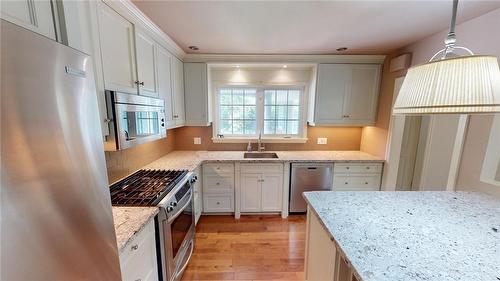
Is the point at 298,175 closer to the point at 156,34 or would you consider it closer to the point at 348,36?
the point at 348,36

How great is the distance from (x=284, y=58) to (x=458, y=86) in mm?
2236

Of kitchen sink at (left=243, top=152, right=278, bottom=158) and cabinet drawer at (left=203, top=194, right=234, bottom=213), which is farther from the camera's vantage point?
kitchen sink at (left=243, top=152, right=278, bottom=158)

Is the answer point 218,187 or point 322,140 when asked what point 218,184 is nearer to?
point 218,187

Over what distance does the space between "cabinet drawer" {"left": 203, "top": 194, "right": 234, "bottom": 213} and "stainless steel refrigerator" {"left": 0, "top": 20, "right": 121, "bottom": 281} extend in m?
2.08

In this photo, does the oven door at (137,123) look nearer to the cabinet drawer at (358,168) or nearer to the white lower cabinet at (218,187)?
the white lower cabinet at (218,187)

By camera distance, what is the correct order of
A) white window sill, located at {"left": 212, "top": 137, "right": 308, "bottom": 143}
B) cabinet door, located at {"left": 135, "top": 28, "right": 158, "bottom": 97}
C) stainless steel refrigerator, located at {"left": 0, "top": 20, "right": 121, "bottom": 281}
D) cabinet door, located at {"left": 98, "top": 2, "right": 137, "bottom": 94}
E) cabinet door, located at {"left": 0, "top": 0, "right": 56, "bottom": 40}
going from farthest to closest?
white window sill, located at {"left": 212, "top": 137, "right": 308, "bottom": 143} → cabinet door, located at {"left": 135, "top": 28, "right": 158, "bottom": 97} → cabinet door, located at {"left": 98, "top": 2, "right": 137, "bottom": 94} → cabinet door, located at {"left": 0, "top": 0, "right": 56, "bottom": 40} → stainless steel refrigerator, located at {"left": 0, "top": 20, "right": 121, "bottom": 281}

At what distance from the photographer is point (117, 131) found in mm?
1264

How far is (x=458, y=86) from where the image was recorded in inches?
29.7

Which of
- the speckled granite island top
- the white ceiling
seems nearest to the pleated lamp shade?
the speckled granite island top

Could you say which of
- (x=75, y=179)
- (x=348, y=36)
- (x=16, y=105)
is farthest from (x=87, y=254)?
(x=348, y=36)

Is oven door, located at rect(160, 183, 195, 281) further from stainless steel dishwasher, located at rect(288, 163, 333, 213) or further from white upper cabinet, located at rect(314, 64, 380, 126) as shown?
white upper cabinet, located at rect(314, 64, 380, 126)

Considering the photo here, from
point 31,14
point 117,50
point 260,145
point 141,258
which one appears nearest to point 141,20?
point 117,50

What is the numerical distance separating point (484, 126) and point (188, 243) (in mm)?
2699

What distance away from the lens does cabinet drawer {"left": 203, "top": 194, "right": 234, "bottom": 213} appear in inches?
110
